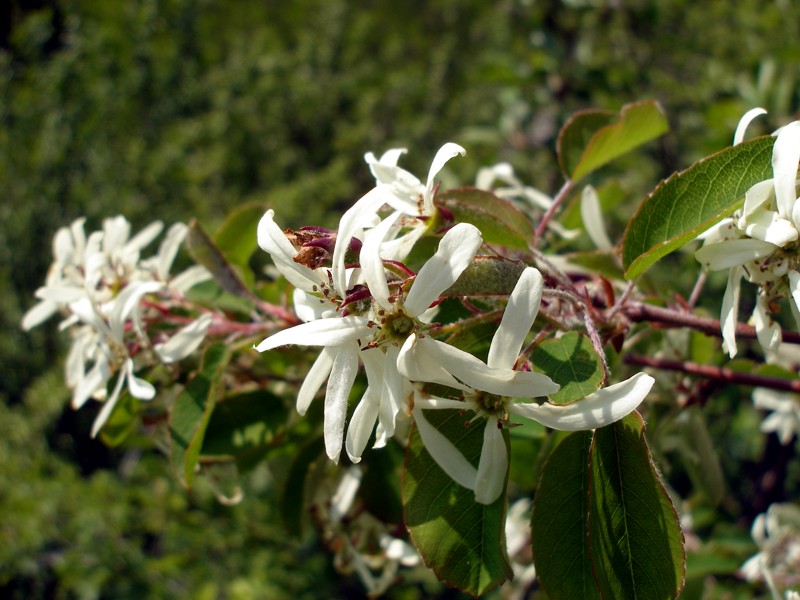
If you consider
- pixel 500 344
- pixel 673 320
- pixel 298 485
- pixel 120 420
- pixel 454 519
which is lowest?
pixel 298 485

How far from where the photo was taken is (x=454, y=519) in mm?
732

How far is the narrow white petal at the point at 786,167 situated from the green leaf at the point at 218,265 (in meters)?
0.77

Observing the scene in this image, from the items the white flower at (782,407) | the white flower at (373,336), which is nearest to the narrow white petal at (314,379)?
the white flower at (373,336)

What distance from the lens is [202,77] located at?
5.23 meters

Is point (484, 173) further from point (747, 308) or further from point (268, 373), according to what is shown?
point (747, 308)

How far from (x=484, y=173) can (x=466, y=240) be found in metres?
0.64

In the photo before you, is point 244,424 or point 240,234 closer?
point 244,424

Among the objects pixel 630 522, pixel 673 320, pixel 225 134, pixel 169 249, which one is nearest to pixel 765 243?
pixel 673 320

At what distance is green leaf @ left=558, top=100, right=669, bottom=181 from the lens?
100 cm

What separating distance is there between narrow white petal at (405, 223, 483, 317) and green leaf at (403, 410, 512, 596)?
0.18m

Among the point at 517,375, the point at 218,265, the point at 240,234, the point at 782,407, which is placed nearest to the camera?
the point at 517,375

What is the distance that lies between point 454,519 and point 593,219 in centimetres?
56

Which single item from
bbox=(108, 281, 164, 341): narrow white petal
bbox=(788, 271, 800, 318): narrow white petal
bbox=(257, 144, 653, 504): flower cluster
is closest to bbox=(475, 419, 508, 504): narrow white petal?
bbox=(257, 144, 653, 504): flower cluster

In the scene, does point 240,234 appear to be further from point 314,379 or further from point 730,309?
point 730,309
